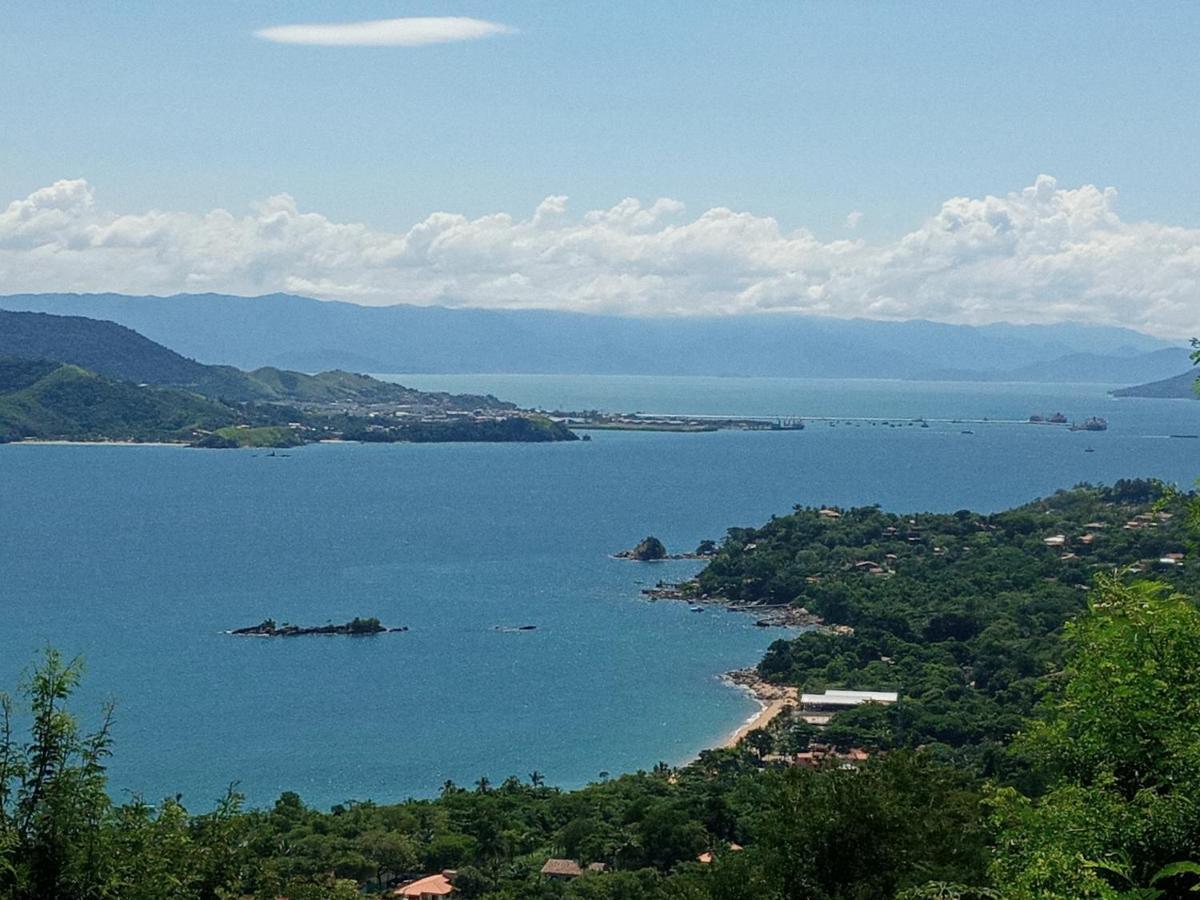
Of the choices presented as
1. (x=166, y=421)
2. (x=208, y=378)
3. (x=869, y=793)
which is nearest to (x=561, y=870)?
(x=869, y=793)

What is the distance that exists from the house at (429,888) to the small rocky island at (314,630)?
96.6 feet

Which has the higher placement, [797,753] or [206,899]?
[206,899]

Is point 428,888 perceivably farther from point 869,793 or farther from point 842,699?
point 842,699

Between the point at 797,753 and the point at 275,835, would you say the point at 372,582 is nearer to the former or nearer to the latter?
the point at 797,753

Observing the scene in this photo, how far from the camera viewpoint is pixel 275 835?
2675 centimetres

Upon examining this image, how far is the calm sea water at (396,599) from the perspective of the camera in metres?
39.7

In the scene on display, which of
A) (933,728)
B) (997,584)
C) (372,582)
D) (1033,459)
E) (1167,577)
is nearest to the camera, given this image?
(933,728)

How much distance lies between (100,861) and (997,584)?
2062 inches

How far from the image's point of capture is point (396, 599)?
61.5 m

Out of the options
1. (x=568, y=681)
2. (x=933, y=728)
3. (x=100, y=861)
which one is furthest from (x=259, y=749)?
(x=100, y=861)

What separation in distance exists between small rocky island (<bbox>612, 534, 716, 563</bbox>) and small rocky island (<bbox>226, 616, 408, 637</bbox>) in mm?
21580

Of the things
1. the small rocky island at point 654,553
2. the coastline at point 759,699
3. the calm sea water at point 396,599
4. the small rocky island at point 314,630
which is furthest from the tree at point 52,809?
the small rocky island at point 654,553

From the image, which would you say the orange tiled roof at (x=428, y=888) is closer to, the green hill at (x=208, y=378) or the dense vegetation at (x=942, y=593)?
the dense vegetation at (x=942, y=593)

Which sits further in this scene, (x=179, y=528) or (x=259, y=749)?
(x=179, y=528)
